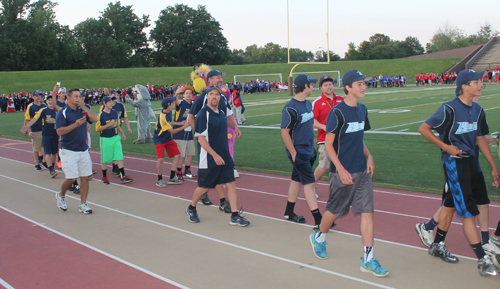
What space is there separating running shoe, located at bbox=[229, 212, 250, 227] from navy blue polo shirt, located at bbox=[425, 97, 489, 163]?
2848mm

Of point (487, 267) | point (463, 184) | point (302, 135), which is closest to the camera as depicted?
point (487, 267)

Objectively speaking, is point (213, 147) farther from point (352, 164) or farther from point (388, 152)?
point (388, 152)

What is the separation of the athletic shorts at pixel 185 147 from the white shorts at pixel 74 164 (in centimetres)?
254

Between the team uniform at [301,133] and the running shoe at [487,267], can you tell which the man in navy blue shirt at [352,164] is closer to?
the running shoe at [487,267]

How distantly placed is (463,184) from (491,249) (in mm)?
920

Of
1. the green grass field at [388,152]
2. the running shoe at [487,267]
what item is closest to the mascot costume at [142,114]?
the green grass field at [388,152]

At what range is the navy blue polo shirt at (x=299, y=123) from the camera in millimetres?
5668

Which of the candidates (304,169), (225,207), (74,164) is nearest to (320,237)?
(304,169)

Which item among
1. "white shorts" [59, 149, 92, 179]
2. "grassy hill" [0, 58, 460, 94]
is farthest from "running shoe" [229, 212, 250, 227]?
"grassy hill" [0, 58, 460, 94]

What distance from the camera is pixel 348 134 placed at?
4.31m

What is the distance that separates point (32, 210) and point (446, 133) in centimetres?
648

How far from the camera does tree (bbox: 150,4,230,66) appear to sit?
303 feet

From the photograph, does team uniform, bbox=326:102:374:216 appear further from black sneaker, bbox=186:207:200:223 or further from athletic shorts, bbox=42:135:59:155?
athletic shorts, bbox=42:135:59:155

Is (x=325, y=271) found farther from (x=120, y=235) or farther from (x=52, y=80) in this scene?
(x=52, y=80)
